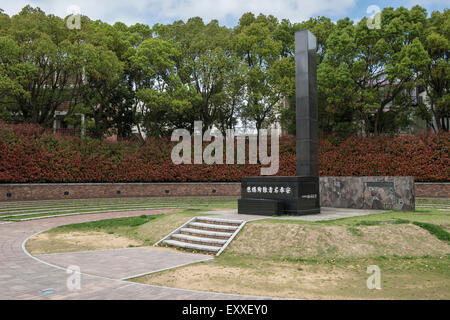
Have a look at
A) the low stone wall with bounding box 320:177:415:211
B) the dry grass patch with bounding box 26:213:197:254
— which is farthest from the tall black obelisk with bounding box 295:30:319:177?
the dry grass patch with bounding box 26:213:197:254

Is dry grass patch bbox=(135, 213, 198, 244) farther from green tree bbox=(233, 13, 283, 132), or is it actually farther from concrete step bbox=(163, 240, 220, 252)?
green tree bbox=(233, 13, 283, 132)

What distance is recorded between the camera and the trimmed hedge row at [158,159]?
2261cm

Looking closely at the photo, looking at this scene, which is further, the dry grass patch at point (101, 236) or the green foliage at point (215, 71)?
the green foliage at point (215, 71)

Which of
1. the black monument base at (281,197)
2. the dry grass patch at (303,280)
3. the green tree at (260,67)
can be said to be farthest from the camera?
the green tree at (260,67)

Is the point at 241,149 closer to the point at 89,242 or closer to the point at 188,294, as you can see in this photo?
the point at 89,242

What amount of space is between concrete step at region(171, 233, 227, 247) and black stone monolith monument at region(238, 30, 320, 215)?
9.65ft

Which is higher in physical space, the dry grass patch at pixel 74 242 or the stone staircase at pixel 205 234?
the stone staircase at pixel 205 234

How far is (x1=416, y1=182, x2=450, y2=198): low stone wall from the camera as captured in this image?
23250 mm

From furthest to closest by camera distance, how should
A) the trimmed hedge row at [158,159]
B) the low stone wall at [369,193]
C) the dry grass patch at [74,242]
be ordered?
the trimmed hedge row at [158,159]
the low stone wall at [369,193]
the dry grass patch at [74,242]

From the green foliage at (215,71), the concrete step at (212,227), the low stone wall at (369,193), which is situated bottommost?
the concrete step at (212,227)

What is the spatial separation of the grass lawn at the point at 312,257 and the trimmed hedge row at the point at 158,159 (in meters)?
12.5

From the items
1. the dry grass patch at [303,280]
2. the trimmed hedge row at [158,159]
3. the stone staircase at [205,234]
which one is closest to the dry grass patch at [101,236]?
the stone staircase at [205,234]

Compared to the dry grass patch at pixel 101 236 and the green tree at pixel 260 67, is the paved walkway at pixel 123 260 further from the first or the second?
the green tree at pixel 260 67

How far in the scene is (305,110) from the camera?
13641mm
